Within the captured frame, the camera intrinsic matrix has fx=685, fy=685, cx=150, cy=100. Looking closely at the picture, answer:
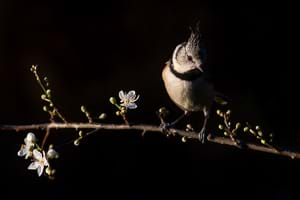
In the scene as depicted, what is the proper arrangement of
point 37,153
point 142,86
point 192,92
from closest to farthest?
point 37,153
point 192,92
point 142,86

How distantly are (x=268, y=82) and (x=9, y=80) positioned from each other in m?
2.33

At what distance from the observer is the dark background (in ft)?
18.5

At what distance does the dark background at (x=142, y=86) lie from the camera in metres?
5.65

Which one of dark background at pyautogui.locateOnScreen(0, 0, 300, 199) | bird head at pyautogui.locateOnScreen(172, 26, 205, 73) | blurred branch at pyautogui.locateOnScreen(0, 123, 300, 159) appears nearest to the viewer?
blurred branch at pyautogui.locateOnScreen(0, 123, 300, 159)

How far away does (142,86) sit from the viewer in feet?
19.4

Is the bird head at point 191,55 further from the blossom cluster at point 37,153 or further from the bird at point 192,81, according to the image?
the blossom cluster at point 37,153

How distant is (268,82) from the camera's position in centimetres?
627

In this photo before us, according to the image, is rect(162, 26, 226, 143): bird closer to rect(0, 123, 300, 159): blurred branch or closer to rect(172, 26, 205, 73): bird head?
rect(172, 26, 205, 73): bird head

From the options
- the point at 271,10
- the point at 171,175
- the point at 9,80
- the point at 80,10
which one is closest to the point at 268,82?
the point at 271,10

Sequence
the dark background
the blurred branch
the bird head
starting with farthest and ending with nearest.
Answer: the dark background < the bird head < the blurred branch

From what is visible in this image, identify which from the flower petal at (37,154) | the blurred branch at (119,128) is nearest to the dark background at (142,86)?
the blurred branch at (119,128)

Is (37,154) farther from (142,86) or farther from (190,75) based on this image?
(142,86)

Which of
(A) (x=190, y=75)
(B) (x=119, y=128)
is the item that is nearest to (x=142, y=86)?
(A) (x=190, y=75)

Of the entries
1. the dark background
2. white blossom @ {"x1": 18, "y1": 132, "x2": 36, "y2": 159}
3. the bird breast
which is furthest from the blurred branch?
the dark background
